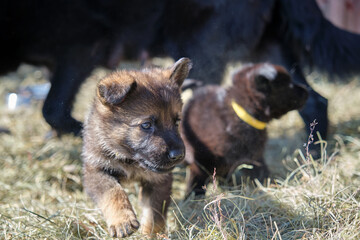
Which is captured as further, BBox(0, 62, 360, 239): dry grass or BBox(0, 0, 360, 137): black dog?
BBox(0, 0, 360, 137): black dog

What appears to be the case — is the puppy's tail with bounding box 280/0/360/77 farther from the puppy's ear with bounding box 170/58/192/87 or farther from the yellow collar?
the puppy's ear with bounding box 170/58/192/87

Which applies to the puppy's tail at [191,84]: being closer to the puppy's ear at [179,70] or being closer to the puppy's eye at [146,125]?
the puppy's ear at [179,70]

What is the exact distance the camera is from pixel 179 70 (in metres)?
2.57

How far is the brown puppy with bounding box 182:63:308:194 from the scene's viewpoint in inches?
127

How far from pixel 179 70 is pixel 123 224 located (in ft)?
3.44

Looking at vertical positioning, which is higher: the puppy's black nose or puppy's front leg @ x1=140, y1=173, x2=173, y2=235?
the puppy's black nose

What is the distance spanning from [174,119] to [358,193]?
137cm

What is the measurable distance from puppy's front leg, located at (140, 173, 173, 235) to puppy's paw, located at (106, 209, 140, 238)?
37 cm

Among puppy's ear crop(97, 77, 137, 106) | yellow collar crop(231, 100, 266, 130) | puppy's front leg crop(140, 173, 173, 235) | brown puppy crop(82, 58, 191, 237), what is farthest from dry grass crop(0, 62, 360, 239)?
puppy's ear crop(97, 77, 137, 106)

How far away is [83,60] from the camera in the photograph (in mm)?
3965

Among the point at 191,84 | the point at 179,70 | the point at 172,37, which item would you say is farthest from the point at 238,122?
the point at 172,37

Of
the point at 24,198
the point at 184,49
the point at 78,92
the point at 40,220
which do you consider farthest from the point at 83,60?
the point at 40,220

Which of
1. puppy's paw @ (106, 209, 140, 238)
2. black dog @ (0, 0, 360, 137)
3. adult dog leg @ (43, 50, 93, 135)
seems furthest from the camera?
adult dog leg @ (43, 50, 93, 135)

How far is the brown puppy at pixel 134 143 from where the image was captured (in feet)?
7.45
